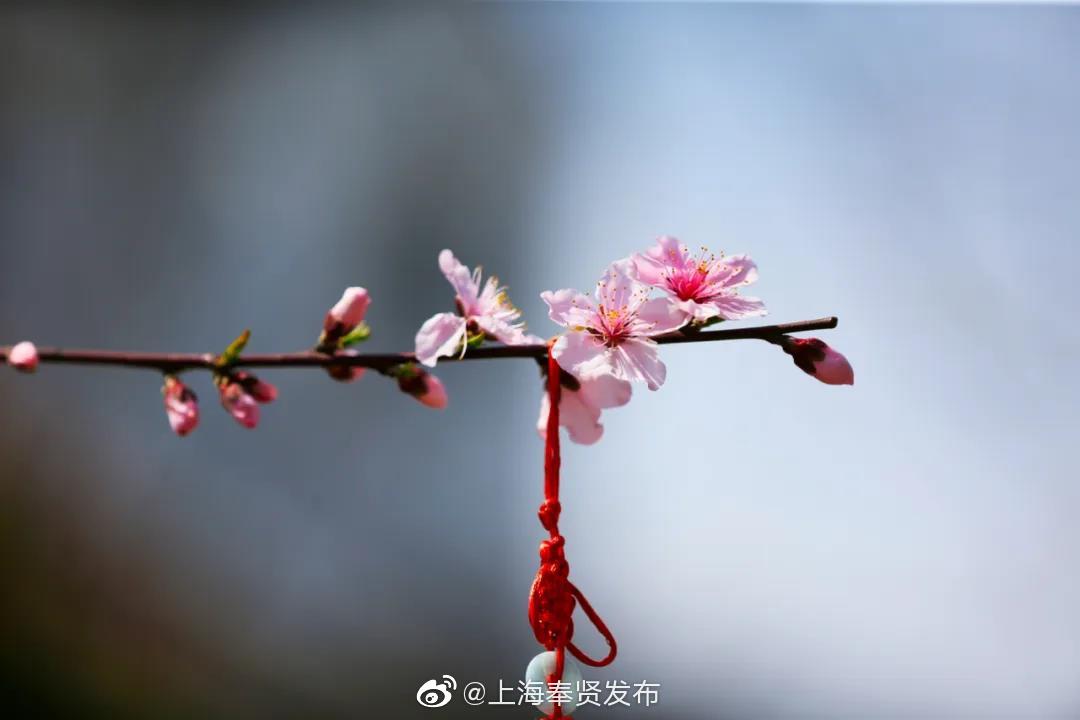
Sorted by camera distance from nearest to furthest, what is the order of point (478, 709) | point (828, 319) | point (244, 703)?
point (828, 319) < point (478, 709) < point (244, 703)

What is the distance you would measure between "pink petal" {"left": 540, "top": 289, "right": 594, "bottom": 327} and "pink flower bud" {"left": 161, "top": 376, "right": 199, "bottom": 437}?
0.31 meters

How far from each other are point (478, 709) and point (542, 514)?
1719 millimetres

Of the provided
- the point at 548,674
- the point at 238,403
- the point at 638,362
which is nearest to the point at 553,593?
the point at 548,674

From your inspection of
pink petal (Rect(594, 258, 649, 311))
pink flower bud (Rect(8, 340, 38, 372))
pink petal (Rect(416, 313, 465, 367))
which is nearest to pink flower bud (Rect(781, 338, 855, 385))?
pink petal (Rect(594, 258, 649, 311))

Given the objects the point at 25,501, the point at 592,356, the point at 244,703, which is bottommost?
the point at 592,356

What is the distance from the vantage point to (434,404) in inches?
25.1

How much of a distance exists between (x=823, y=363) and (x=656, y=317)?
0.10 m

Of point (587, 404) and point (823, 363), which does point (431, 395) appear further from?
point (823, 363)

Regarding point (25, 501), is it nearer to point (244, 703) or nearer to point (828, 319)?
point (244, 703)

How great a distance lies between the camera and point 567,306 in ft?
1.77

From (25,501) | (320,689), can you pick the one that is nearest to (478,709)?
(320,689)

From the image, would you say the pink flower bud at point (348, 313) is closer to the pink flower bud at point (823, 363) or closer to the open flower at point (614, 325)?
the open flower at point (614, 325)

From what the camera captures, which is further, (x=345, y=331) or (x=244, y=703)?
(x=244, y=703)

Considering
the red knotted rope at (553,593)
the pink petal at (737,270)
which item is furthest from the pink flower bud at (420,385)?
the pink petal at (737,270)
